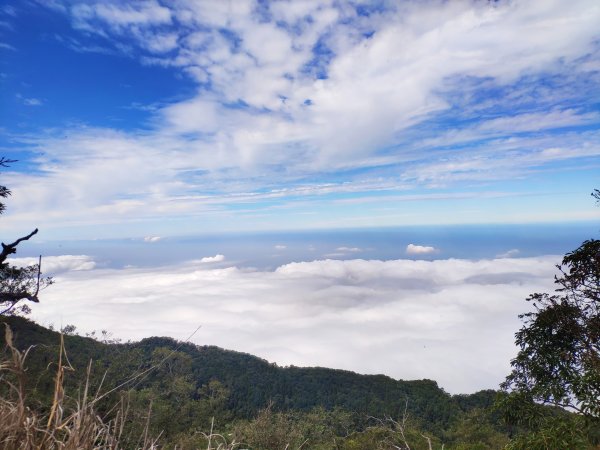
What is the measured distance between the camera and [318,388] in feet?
242

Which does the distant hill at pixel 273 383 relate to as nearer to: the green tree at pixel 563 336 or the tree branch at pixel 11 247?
the tree branch at pixel 11 247

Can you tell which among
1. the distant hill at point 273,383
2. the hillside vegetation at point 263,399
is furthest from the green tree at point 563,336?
the distant hill at point 273,383

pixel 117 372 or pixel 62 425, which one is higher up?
pixel 62 425

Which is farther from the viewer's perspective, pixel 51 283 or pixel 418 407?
pixel 418 407

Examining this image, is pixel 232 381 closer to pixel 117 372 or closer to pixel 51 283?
pixel 117 372

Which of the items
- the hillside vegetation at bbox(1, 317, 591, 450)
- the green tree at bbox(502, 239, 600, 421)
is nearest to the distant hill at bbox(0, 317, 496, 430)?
the hillside vegetation at bbox(1, 317, 591, 450)

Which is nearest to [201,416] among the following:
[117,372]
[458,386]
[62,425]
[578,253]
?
[117,372]

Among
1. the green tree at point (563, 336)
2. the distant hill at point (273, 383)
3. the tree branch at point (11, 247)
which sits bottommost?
the distant hill at point (273, 383)

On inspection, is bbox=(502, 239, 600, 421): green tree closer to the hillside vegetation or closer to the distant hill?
the hillside vegetation

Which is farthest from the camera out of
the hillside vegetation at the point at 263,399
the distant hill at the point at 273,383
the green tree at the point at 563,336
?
the distant hill at the point at 273,383

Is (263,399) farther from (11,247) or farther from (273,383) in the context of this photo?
(11,247)

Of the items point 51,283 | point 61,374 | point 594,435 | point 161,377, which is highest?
point 51,283

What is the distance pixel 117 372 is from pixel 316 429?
2282 centimetres

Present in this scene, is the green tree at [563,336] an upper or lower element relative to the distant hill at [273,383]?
upper
